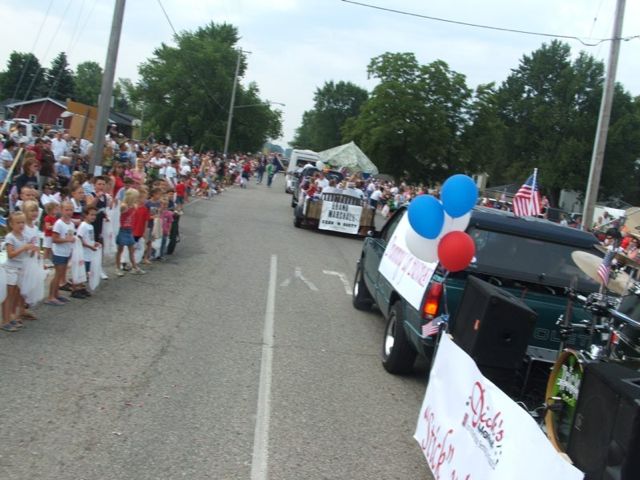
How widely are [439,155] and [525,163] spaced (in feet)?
113

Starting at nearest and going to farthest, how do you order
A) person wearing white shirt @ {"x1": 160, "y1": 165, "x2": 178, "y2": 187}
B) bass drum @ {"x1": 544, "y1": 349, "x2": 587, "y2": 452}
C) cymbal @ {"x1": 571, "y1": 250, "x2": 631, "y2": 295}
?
bass drum @ {"x1": 544, "y1": 349, "x2": 587, "y2": 452}
cymbal @ {"x1": 571, "y1": 250, "x2": 631, "y2": 295}
person wearing white shirt @ {"x1": 160, "y1": 165, "x2": 178, "y2": 187}

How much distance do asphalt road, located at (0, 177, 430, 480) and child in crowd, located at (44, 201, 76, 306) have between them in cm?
30

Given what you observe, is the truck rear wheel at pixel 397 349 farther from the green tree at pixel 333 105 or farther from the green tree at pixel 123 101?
the green tree at pixel 333 105

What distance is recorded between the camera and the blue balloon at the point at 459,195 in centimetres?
573

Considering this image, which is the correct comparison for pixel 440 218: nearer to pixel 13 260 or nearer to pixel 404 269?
pixel 404 269

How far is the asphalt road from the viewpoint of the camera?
4383mm

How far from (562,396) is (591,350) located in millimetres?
489

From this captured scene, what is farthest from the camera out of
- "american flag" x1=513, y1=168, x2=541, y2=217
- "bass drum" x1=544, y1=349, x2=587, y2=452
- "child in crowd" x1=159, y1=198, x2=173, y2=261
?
"child in crowd" x1=159, y1=198, x2=173, y2=261

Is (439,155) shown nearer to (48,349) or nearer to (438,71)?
(438,71)

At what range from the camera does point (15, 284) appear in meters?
6.89

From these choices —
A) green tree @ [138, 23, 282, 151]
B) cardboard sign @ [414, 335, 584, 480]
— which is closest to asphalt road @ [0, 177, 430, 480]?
cardboard sign @ [414, 335, 584, 480]

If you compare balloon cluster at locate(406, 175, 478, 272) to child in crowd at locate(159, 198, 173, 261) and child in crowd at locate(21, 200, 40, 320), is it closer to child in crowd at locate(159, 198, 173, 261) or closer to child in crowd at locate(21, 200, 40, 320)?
child in crowd at locate(21, 200, 40, 320)

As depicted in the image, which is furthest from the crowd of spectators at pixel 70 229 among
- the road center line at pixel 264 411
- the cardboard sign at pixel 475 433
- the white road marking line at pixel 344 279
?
the cardboard sign at pixel 475 433

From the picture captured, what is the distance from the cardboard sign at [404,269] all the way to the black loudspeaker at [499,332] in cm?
126
